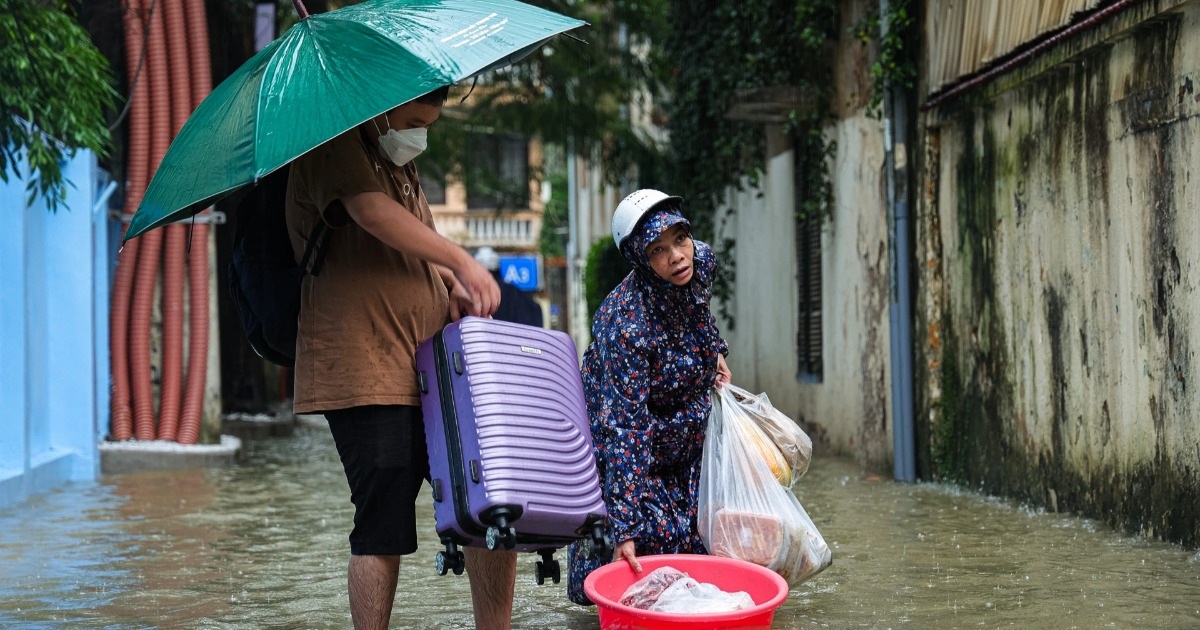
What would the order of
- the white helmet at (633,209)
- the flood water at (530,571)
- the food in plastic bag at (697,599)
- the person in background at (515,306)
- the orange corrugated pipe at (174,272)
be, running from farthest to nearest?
the orange corrugated pipe at (174,272) < the person in background at (515,306) < the flood water at (530,571) < the white helmet at (633,209) < the food in plastic bag at (697,599)

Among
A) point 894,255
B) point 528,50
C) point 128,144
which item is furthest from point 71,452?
point 528,50

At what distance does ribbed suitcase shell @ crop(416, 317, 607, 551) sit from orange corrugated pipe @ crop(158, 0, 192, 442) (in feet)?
24.9

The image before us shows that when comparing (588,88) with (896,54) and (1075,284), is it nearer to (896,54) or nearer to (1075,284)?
(896,54)

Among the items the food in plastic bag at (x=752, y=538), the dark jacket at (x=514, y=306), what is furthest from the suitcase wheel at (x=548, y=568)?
the dark jacket at (x=514, y=306)

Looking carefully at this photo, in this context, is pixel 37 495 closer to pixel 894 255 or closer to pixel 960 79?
pixel 894 255

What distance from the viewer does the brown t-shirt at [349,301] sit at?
336 centimetres

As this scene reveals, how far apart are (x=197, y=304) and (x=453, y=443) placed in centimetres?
792

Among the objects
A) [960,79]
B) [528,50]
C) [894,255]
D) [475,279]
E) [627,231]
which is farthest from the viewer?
[894,255]

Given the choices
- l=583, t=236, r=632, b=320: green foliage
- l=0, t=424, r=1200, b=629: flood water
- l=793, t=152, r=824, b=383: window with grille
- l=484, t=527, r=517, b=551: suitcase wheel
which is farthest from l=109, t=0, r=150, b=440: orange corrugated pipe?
l=583, t=236, r=632, b=320: green foliage

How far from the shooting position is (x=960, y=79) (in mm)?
7707

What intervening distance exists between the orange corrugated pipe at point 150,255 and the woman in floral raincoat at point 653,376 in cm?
694

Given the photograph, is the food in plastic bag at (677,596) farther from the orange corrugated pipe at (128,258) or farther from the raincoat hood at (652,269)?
the orange corrugated pipe at (128,258)

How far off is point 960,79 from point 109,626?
17.6 ft

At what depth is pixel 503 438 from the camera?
3.24 m
